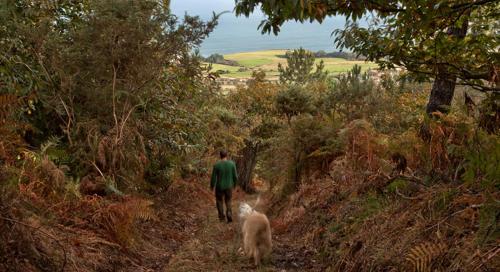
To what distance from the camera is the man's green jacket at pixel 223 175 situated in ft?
38.3

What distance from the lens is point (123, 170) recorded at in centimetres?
930

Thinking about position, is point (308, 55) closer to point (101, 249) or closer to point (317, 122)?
point (317, 122)

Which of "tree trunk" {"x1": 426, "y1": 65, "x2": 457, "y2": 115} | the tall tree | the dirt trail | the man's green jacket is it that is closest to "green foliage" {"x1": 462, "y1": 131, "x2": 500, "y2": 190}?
the tall tree

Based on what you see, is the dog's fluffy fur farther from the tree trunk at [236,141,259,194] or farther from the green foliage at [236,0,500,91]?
the tree trunk at [236,141,259,194]

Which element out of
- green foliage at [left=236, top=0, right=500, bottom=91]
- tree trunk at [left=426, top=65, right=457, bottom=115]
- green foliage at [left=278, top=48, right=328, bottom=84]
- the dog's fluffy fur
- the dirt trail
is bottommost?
green foliage at [left=278, top=48, right=328, bottom=84]

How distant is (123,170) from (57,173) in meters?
2.20

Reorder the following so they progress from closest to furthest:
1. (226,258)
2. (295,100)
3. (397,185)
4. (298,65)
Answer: (397,185)
(226,258)
(295,100)
(298,65)

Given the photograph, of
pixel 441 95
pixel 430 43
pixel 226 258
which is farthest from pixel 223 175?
pixel 430 43

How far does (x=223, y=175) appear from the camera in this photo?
1177cm

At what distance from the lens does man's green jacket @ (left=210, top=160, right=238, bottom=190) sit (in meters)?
11.7

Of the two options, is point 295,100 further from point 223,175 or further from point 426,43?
point 426,43

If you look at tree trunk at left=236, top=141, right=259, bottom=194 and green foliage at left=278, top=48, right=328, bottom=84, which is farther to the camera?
Result: green foliage at left=278, top=48, right=328, bottom=84

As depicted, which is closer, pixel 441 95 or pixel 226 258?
pixel 226 258

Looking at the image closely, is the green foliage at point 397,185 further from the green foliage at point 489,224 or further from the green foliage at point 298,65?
the green foliage at point 298,65
